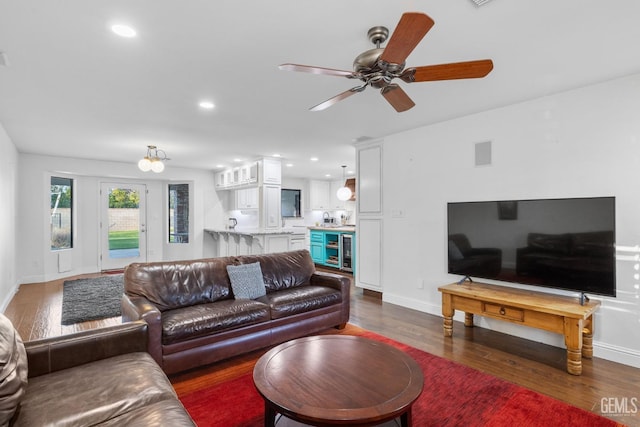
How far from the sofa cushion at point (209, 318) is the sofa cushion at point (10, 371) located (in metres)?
0.99

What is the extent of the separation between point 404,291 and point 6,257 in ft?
19.0

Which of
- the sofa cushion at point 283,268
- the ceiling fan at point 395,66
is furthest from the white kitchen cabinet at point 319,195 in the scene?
the ceiling fan at point 395,66

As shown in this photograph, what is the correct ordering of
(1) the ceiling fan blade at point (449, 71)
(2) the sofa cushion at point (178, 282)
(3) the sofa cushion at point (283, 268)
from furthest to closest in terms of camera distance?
(3) the sofa cushion at point (283, 268)
(2) the sofa cushion at point (178, 282)
(1) the ceiling fan blade at point (449, 71)

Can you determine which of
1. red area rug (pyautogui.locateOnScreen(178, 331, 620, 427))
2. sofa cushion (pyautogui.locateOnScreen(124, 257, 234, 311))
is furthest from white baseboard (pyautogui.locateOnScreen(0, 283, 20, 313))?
red area rug (pyautogui.locateOnScreen(178, 331, 620, 427))

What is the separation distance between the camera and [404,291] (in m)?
4.55

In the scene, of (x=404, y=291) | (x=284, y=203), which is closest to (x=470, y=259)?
(x=404, y=291)

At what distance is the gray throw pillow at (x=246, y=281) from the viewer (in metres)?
3.33

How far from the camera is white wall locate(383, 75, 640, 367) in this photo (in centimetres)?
279

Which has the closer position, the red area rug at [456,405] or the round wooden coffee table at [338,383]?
the round wooden coffee table at [338,383]

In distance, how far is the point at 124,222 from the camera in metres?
7.61

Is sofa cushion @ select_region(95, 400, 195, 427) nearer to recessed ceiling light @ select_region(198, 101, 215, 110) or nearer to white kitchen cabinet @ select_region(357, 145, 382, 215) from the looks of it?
recessed ceiling light @ select_region(198, 101, 215, 110)

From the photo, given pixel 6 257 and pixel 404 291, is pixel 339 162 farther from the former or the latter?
pixel 6 257

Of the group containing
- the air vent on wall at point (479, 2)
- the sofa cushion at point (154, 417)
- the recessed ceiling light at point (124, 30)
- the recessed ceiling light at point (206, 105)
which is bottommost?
the sofa cushion at point (154, 417)

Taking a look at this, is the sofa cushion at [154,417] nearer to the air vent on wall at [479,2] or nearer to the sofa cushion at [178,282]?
the sofa cushion at [178,282]
